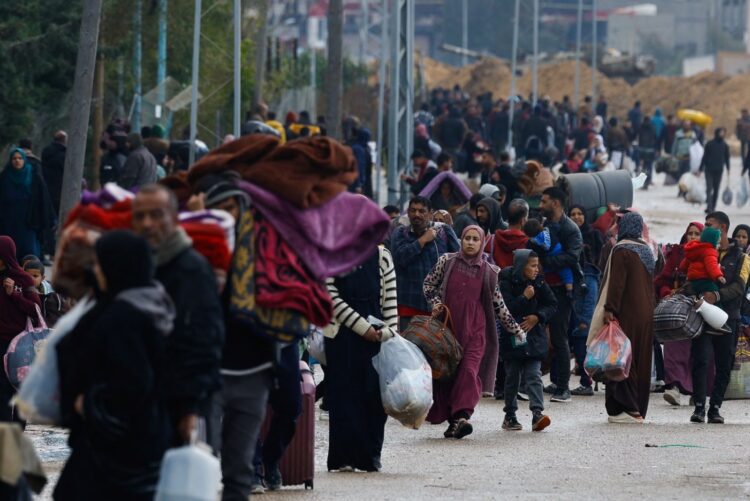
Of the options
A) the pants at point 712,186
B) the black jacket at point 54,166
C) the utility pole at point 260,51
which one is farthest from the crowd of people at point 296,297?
the utility pole at point 260,51

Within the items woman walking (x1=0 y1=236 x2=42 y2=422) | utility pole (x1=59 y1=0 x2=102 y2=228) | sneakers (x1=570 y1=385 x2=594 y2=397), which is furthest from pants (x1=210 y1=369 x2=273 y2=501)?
utility pole (x1=59 y1=0 x2=102 y2=228)

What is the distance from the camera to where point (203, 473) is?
20.7 feet

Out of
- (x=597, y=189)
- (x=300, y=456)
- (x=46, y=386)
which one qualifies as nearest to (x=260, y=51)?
(x=597, y=189)

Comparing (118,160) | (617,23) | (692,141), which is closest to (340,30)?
(118,160)

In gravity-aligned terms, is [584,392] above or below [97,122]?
below

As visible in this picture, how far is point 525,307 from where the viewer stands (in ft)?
44.1

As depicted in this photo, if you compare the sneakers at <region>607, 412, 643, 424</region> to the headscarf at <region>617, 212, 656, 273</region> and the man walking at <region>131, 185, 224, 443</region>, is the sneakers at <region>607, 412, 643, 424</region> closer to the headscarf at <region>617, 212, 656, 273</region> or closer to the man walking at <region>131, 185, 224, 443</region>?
the headscarf at <region>617, 212, 656, 273</region>

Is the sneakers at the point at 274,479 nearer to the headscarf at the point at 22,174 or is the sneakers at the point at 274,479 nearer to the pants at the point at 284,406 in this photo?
the pants at the point at 284,406

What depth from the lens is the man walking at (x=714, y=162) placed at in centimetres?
3439

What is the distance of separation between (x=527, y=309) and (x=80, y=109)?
15.2 feet

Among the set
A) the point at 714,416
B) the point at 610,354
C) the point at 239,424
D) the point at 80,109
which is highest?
the point at 80,109

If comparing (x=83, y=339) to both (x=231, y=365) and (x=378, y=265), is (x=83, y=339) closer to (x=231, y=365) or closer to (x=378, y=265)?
(x=231, y=365)

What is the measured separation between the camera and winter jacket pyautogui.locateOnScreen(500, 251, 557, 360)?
43.3ft

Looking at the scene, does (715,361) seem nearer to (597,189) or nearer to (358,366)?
(358,366)
